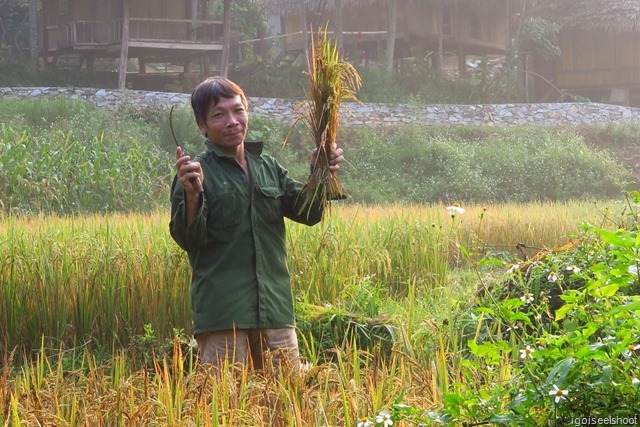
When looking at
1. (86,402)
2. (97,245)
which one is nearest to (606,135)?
(97,245)

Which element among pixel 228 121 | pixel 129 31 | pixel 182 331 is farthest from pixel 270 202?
pixel 129 31

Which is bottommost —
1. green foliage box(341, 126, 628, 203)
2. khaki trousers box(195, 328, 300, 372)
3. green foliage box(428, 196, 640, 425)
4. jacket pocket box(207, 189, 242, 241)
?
green foliage box(341, 126, 628, 203)

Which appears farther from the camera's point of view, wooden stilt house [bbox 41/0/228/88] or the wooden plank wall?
the wooden plank wall

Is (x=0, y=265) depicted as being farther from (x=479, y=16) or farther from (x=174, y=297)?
(x=479, y=16)

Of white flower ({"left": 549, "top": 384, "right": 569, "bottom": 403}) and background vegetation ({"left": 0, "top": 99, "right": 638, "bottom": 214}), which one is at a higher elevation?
white flower ({"left": 549, "top": 384, "right": 569, "bottom": 403})

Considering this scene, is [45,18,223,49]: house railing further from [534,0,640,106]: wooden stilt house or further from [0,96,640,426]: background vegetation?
[534,0,640,106]: wooden stilt house

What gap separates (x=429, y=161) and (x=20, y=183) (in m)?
7.98

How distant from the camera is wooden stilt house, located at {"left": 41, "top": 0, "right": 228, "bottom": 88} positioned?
19.9 m

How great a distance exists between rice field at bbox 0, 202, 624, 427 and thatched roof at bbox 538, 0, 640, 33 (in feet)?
48.1

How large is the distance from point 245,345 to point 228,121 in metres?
0.72

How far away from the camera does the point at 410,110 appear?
19.9 metres

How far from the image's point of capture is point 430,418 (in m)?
2.39

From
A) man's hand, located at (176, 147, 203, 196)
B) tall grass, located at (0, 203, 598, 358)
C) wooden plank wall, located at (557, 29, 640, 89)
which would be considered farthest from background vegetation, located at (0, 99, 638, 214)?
man's hand, located at (176, 147, 203, 196)

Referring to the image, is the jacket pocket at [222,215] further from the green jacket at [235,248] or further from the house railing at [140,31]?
the house railing at [140,31]
